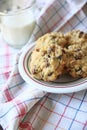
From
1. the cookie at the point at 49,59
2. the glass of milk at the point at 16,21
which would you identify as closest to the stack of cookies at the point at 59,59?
the cookie at the point at 49,59

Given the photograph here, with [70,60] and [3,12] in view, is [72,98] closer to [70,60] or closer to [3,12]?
[70,60]

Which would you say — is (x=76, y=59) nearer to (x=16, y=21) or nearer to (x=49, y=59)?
(x=49, y=59)

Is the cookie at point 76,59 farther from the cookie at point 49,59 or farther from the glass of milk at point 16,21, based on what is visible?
the glass of milk at point 16,21

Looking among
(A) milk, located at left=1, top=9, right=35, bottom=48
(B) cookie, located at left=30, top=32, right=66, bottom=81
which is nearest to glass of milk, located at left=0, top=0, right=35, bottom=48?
(A) milk, located at left=1, top=9, right=35, bottom=48

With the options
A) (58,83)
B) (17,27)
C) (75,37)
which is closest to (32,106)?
(58,83)

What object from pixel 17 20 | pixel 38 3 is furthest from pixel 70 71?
pixel 38 3

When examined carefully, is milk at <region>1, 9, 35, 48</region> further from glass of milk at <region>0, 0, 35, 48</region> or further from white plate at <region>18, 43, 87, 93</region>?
white plate at <region>18, 43, 87, 93</region>

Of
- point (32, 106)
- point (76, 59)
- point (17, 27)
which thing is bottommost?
point (32, 106)
